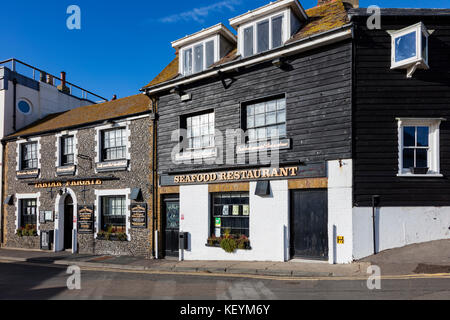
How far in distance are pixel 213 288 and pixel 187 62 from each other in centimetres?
1006

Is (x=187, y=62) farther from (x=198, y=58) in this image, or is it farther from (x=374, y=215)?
(x=374, y=215)

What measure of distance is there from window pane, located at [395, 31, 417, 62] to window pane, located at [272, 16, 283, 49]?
398cm

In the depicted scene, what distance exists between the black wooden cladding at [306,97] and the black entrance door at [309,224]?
4.20ft

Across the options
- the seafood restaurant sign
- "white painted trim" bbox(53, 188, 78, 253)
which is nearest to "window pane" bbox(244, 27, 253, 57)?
the seafood restaurant sign

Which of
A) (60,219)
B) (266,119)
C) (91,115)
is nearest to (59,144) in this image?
(91,115)

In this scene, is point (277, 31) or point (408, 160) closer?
point (408, 160)

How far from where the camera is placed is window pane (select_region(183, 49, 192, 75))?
15.2m

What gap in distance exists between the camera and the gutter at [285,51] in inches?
436

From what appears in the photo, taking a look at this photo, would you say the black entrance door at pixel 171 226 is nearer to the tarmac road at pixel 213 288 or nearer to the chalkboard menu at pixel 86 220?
the tarmac road at pixel 213 288

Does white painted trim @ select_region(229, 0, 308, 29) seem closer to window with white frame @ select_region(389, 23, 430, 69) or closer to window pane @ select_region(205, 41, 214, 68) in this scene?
window pane @ select_region(205, 41, 214, 68)

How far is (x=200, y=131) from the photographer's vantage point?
14.7 metres

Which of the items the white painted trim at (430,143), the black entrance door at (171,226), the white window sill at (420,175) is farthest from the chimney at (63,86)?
the white window sill at (420,175)

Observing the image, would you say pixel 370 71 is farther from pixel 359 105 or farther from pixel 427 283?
pixel 427 283
